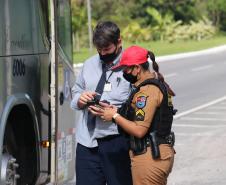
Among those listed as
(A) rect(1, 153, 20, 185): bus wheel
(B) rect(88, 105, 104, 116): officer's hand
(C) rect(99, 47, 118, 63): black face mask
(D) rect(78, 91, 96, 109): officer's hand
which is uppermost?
(C) rect(99, 47, 118, 63): black face mask

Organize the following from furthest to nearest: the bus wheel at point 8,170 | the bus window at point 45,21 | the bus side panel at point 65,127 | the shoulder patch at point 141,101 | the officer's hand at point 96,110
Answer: the bus window at point 45,21 → the bus side panel at point 65,127 → the bus wheel at point 8,170 → the officer's hand at point 96,110 → the shoulder patch at point 141,101

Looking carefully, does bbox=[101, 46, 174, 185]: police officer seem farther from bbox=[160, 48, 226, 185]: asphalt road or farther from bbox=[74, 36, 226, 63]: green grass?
bbox=[74, 36, 226, 63]: green grass

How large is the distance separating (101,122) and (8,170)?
972mm

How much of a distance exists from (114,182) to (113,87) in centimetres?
72

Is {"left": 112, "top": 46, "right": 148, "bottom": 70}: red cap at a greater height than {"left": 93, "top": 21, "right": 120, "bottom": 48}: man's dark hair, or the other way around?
{"left": 93, "top": 21, "right": 120, "bottom": 48}: man's dark hair

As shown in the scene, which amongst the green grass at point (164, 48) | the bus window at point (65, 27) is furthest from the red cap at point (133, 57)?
the green grass at point (164, 48)

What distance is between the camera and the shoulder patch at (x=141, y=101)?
15.5 feet

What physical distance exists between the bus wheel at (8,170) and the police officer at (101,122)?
62 centimetres

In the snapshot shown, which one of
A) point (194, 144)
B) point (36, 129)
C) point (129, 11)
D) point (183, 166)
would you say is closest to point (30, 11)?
point (36, 129)

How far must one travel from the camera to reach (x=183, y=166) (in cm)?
933

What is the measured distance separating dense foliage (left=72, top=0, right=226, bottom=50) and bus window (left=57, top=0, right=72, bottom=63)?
140ft

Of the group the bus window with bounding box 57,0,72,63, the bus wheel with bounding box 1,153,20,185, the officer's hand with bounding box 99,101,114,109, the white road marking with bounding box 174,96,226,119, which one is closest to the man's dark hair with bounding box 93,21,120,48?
the officer's hand with bounding box 99,101,114,109

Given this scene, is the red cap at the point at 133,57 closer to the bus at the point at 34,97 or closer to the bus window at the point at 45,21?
the bus at the point at 34,97

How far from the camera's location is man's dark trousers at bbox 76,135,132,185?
531 centimetres
